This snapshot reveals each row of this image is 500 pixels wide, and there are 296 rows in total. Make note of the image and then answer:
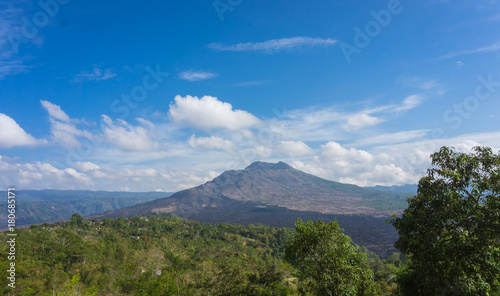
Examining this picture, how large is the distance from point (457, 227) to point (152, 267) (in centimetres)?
3071

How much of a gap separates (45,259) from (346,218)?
16748 cm

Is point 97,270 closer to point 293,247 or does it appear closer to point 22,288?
point 22,288

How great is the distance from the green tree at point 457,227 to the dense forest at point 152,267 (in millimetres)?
1984

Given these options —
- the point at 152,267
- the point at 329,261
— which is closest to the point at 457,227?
the point at 329,261

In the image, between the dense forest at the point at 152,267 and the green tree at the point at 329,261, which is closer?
the green tree at the point at 329,261

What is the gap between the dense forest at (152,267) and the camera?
14719 mm

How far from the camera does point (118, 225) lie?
Answer: 292ft

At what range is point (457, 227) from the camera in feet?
24.8

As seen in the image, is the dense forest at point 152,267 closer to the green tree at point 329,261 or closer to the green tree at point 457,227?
the green tree at point 329,261

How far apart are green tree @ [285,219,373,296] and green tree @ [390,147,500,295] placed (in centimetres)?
195

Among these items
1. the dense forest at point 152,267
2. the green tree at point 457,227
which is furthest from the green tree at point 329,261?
the green tree at point 457,227

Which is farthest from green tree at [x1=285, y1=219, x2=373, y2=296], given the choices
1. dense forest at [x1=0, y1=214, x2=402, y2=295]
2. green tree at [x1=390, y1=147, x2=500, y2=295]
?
green tree at [x1=390, y1=147, x2=500, y2=295]

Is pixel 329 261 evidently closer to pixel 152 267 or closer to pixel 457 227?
pixel 457 227

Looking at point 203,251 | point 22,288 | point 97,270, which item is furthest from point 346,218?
point 22,288
